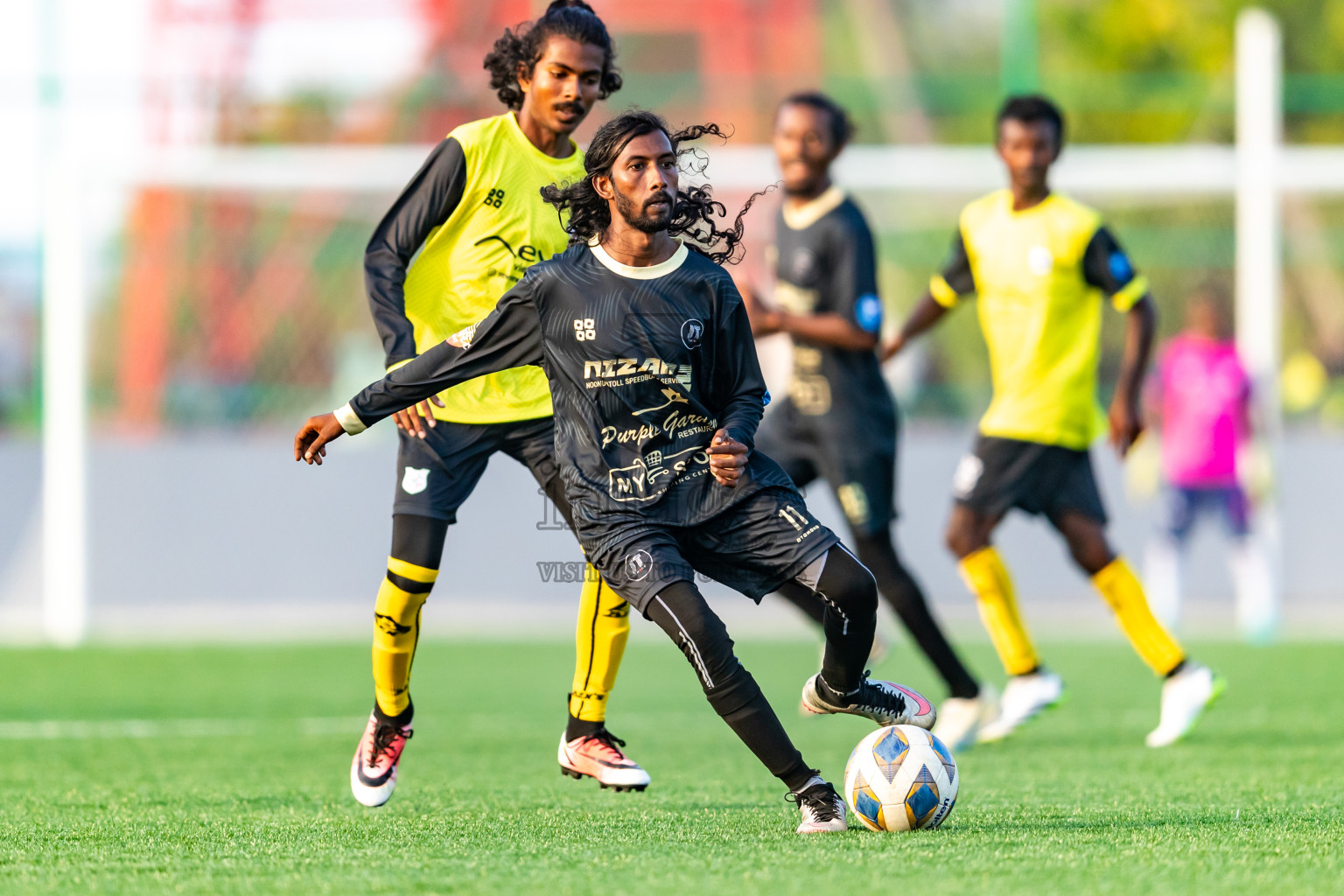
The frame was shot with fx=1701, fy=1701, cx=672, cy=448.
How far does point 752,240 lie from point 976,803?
38.3ft

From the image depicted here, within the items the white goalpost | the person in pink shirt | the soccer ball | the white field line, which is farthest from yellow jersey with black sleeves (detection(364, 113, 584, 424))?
the person in pink shirt

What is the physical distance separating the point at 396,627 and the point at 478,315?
0.94 m

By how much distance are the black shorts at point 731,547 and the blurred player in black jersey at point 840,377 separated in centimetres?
216

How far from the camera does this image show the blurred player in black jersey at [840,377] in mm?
6395

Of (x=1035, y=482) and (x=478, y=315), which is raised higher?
(x=478, y=315)

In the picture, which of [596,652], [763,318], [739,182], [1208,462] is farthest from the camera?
[739,182]

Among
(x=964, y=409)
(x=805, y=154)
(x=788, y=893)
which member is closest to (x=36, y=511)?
(x=964, y=409)

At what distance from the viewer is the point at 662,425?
424 cm

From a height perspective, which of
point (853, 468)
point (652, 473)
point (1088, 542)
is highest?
point (652, 473)

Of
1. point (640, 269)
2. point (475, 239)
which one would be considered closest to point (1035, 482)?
point (475, 239)

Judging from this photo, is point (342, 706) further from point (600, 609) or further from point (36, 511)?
point (36, 511)

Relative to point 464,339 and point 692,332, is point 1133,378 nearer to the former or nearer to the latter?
point 692,332

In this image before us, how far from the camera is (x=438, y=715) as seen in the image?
24.6 ft

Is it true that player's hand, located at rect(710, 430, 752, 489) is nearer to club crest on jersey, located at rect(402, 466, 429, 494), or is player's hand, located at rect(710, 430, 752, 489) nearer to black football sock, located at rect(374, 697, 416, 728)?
club crest on jersey, located at rect(402, 466, 429, 494)
